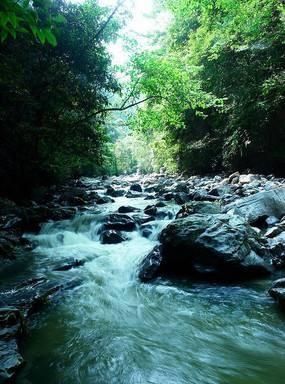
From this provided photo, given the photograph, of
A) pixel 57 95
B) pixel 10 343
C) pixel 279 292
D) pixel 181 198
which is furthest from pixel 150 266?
pixel 57 95

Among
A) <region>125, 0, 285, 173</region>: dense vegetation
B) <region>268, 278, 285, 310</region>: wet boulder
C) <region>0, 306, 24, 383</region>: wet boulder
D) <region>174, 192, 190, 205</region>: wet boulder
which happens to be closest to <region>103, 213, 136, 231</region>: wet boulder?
<region>174, 192, 190, 205</region>: wet boulder

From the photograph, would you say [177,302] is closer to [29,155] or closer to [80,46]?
[29,155]

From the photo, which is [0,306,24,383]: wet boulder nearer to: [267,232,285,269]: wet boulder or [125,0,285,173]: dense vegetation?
[267,232,285,269]: wet boulder

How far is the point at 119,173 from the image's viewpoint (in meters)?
40.7

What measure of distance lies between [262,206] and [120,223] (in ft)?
10.6

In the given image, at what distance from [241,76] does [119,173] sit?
90.6 ft

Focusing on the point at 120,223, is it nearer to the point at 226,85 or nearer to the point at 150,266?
the point at 150,266

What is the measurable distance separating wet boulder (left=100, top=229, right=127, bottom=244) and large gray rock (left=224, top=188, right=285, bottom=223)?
8.09ft

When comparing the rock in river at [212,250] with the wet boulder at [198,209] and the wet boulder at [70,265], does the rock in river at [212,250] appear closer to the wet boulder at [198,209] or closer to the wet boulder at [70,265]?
the wet boulder at [70,265]

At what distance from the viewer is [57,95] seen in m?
9.44

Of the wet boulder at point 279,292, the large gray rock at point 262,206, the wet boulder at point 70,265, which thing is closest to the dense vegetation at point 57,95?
the wet boulder at point 70,265

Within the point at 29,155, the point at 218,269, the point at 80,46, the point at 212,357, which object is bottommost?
the point at 212,357

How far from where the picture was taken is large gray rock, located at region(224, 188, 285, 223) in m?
6.45

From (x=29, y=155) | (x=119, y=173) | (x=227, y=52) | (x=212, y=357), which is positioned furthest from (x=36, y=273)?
(x=119, y=173)
